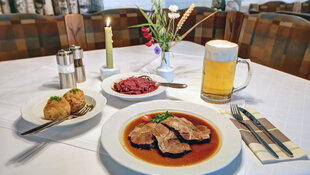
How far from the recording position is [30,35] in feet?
5.43

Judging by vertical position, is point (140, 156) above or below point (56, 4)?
below

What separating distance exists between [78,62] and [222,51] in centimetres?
60

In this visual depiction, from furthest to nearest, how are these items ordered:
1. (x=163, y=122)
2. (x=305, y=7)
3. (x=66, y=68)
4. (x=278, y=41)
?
(x=305, y=7) → (x=278, y=41) → (x=66, y=68) → (x=163, y=122)

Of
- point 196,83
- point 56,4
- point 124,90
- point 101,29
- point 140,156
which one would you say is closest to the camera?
point 140,156

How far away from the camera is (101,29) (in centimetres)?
186

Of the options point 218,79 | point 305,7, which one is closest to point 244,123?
point 218,79

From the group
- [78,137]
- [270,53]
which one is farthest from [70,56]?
[270,53]

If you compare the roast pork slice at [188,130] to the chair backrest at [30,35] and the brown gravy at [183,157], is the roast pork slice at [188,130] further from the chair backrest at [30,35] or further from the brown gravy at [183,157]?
the chair backrest at [30,35]

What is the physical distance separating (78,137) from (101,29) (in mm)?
1363

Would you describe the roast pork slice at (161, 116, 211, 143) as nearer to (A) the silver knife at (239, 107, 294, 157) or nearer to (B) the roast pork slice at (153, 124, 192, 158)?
(B) the roast pork slice at (153, 124, 192, 158)

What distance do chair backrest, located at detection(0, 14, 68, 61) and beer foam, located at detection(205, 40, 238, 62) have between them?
1298 mm

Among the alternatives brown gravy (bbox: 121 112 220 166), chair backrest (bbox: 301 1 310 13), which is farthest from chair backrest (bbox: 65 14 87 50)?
chair backrest (bbox: 301 1 310 13)

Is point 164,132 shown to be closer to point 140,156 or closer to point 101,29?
point 140,156

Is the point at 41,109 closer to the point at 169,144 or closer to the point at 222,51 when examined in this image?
the point at 169,144
